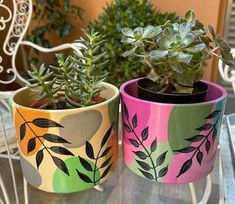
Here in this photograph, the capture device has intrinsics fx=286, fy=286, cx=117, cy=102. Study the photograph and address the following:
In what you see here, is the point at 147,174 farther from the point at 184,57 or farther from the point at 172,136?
the point at 184,57

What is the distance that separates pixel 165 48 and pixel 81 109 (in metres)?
0.17

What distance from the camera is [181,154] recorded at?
51 centimetres

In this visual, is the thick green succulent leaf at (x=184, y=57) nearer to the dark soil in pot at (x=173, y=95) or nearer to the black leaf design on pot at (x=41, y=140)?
the dark soil in pot at (x=173, y=95)

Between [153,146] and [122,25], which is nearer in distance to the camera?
[153,146]

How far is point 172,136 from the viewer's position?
1.62 ft

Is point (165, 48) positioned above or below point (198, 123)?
above

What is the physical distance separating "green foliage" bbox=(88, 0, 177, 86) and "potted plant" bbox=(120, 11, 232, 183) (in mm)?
962

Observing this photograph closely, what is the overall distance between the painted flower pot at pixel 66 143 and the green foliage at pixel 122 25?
0.99 meters

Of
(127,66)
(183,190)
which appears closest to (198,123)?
(183,190)

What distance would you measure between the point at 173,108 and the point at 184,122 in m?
0.03

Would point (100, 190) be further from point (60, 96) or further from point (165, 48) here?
point (165, 48)


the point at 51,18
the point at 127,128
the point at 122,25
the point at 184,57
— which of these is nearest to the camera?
→ the point at 184,57

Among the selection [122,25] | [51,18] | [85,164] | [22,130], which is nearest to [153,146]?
[85,164]

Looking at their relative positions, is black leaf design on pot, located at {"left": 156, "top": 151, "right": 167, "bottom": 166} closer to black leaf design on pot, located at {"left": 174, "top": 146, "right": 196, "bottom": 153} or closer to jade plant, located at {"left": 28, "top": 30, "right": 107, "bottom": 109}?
black leaf design on pot, located at {"left": 174, "top": 146, "right": 196, "bottom": 153}
